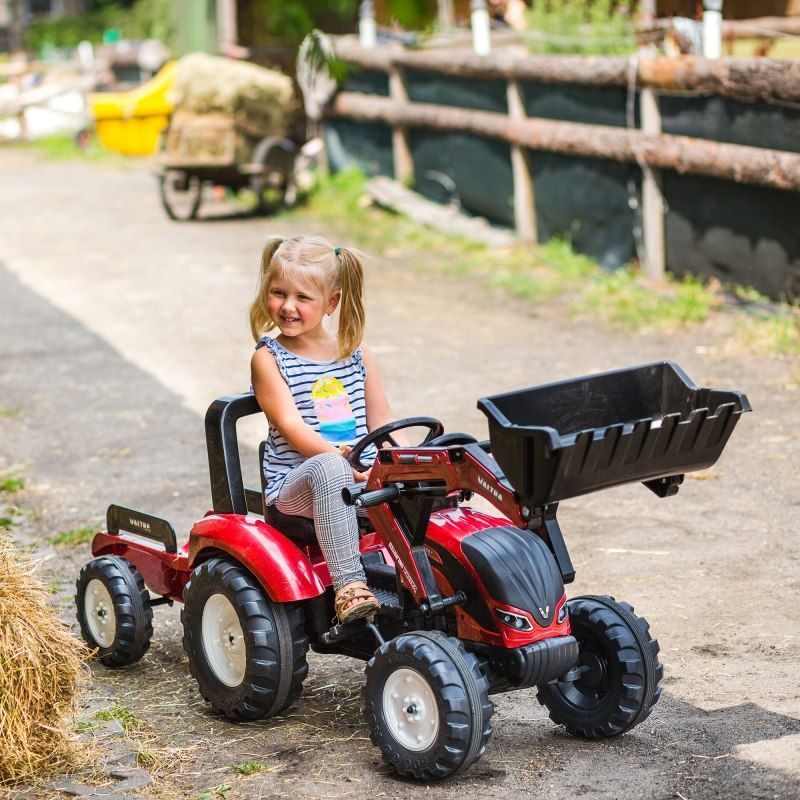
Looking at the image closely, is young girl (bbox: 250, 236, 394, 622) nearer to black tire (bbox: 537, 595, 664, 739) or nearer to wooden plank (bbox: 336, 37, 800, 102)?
black tire (bbox: 537, 595, 664, 739)

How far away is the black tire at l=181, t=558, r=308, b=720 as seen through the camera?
12.4ft

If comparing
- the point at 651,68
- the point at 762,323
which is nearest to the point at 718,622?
the point at 762,323

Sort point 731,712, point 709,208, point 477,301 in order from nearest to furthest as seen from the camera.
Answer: point 731,712 < point 709,208 < point 477,301

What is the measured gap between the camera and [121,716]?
3939 millimetres

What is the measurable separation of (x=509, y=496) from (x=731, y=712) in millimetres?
1054

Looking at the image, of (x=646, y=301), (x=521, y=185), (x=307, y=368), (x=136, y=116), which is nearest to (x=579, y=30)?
(x=521, y=185)

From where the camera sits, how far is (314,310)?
3.99 m

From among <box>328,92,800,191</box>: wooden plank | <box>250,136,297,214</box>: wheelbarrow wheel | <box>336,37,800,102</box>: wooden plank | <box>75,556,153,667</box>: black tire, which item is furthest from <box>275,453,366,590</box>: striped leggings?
<box>250,136,297,214</box>: wheelbarrow wheel

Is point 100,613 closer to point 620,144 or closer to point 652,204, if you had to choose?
point 652,204

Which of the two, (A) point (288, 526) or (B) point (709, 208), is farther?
(B) point (709, 208)

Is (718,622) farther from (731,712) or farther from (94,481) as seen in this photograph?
(94,481)

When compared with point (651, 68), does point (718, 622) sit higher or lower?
lower


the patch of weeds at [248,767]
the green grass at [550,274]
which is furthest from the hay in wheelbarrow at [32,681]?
the green grass at [550,274]

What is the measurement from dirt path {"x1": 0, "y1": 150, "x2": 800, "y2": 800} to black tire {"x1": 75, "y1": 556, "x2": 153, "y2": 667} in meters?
0.09
